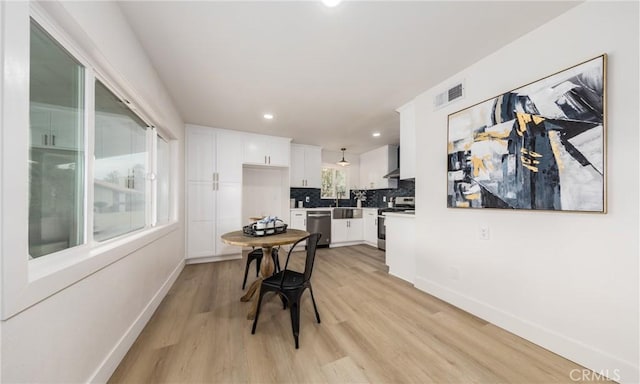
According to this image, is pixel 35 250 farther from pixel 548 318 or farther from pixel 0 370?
pixel 548 318

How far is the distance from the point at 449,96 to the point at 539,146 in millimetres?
1045

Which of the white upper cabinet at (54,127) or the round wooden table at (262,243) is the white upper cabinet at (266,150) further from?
the white upper cabinet at (54,127)

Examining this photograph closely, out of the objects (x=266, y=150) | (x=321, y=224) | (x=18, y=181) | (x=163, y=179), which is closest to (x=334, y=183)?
(x=321, y=224)

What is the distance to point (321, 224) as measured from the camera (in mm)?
5004

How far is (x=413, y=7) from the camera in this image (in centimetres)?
150

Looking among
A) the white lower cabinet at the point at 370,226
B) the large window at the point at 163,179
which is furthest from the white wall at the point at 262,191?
the white lower cabinet at the point at 370,226

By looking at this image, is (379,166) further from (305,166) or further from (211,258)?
(211,258)

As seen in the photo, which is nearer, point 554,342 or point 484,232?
point 554,342

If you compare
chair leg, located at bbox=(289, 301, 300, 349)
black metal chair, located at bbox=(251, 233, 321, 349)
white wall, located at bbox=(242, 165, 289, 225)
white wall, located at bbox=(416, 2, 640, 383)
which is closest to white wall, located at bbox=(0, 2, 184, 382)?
black metal chair, located at bbox=(251, 233, 321, 349)

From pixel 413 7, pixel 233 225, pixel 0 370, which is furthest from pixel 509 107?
pixel 233 225

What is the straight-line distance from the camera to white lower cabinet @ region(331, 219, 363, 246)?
203 inches

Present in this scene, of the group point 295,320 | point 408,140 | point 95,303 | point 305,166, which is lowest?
point 295,320

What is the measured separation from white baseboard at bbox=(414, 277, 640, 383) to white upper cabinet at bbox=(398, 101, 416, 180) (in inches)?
60.3

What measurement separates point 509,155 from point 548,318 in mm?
1293
